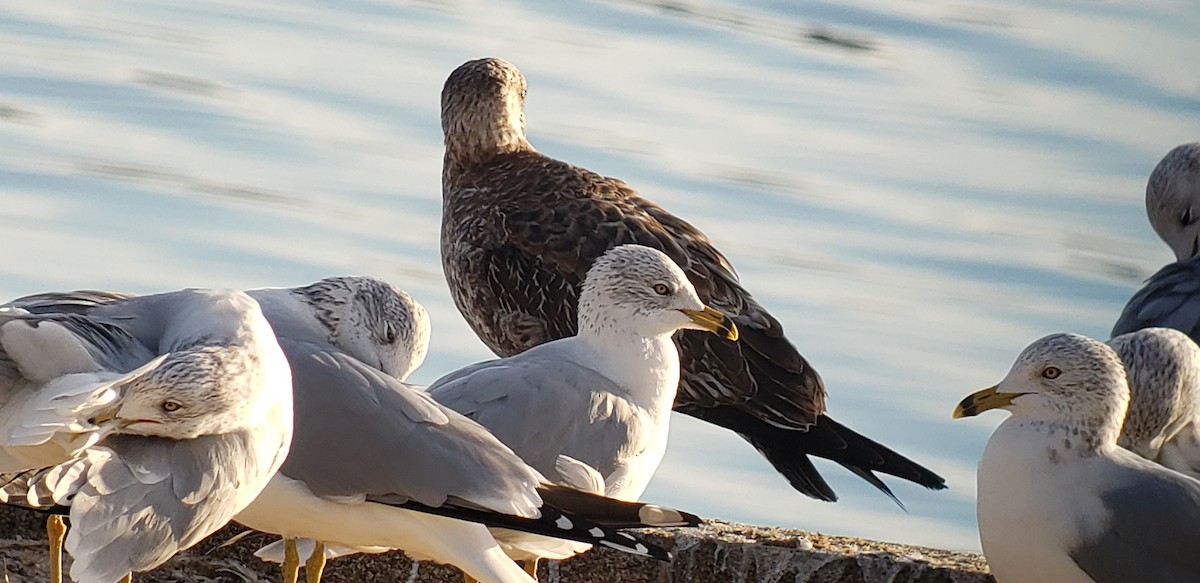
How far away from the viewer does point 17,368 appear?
14.0 feet

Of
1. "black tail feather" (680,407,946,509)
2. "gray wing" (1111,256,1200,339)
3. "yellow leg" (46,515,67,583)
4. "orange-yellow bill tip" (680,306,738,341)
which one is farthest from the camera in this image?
"black tail feather" (680,407,946,509)

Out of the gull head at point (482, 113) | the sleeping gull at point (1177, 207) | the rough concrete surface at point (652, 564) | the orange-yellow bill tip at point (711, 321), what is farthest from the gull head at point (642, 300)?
the gull head at point (482, 113)

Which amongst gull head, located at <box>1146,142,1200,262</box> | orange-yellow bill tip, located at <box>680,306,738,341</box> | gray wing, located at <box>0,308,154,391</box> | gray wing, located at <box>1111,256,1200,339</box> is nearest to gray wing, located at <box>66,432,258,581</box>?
gray wing, located at <box>0,308,154,391</box>

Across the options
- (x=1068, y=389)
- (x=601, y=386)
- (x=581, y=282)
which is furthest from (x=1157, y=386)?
(x=581, y=282)

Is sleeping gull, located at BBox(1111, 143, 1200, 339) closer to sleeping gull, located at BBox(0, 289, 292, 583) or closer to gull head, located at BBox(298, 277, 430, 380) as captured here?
gull head, located at BBox(298, 277, 430, 380)

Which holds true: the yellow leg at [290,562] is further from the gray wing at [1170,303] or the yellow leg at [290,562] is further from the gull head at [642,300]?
the gray wing at [1170,303]

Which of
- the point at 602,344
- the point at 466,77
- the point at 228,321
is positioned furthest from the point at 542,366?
the point at 466,77

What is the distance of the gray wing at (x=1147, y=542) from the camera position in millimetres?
4824

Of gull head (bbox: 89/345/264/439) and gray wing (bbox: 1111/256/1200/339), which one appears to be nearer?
gull head (bbox: 89/345/264/439)

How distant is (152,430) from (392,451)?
653 mm

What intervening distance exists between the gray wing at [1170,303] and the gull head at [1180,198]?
0.70 metres

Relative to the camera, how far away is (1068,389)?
5082 mm

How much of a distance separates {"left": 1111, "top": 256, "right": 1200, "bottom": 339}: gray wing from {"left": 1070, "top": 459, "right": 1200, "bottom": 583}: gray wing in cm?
162

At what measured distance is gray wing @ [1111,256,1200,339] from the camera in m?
6.41
